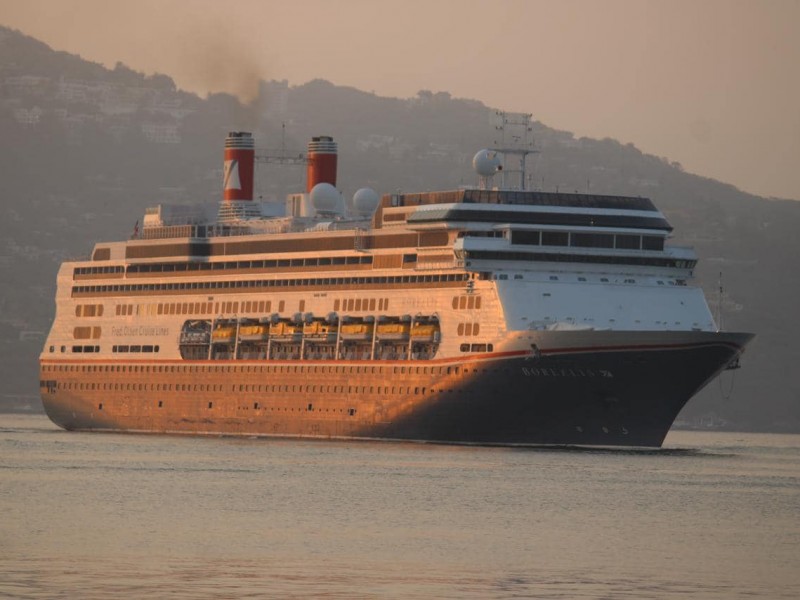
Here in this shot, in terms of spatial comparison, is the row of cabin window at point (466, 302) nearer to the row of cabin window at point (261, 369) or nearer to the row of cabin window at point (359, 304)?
the row of cabin window at point (261, 369)

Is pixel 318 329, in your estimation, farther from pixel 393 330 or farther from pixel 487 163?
pixel 487 163

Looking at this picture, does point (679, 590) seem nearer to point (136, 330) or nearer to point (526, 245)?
point (526, 245)

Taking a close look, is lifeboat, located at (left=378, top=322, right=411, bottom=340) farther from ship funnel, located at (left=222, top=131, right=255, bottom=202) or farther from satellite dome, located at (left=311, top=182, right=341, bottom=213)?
ship funnel, located at (left=222, top=131, right=255, bottom=202)

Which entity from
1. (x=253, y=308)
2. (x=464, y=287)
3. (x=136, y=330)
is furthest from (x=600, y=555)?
Result: (x=136, y=330)

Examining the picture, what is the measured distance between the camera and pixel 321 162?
12762cm

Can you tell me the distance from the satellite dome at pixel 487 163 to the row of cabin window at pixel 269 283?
6.81m

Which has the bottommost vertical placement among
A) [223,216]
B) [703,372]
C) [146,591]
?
[146,591]

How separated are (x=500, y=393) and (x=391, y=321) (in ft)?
35.1

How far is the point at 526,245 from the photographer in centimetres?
10288

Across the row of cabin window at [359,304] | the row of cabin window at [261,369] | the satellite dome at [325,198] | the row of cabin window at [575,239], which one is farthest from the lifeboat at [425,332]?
the satellite dome at [325,198]

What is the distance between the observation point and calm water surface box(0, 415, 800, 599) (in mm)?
54062

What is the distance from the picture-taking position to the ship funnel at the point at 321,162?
127 metres

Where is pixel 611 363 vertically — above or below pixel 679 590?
above

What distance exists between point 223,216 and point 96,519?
6034 centimetres
